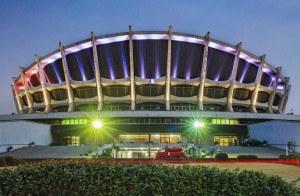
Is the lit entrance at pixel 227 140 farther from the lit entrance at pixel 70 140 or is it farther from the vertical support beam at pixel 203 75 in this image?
the lit entrance at pixel 70 140

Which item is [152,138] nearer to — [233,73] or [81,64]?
[233,73]

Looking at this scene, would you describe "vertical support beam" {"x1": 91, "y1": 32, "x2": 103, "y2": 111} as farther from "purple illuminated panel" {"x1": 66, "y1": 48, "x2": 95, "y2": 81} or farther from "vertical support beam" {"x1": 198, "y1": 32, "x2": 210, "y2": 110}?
"vertical support beam" {"x1": 198, "y1": 32, "x2": 210, "y2": 110}

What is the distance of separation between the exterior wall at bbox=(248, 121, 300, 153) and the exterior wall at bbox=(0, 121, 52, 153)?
33.5 metres

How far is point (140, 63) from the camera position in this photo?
6269cm

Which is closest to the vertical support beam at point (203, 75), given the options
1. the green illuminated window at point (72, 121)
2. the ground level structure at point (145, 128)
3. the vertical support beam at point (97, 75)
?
the ground level structure at point (145, 128)

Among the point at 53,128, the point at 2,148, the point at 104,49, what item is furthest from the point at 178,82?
the point at 2,148

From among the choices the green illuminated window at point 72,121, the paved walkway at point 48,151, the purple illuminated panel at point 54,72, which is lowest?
the paved walkway at point 48,151

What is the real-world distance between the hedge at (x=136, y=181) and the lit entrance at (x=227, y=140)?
50.2 meters

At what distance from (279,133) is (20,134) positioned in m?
34.3

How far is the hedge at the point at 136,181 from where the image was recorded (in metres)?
8.32

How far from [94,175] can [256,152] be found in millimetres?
34665

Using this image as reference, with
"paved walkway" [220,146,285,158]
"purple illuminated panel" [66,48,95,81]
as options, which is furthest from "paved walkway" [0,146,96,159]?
"purple illuminated panel" [66,48,95,81]

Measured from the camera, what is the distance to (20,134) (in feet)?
150

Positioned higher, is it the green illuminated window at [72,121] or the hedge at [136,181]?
the green illuminated window at [72,121]
